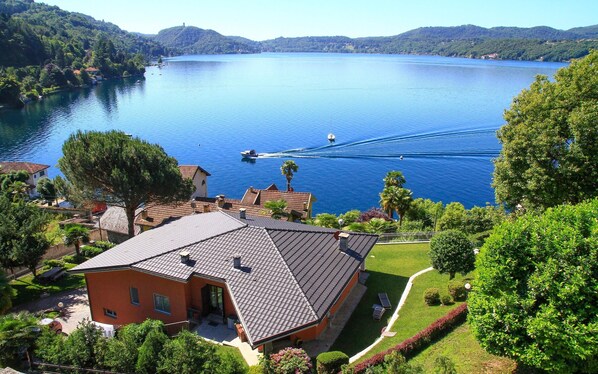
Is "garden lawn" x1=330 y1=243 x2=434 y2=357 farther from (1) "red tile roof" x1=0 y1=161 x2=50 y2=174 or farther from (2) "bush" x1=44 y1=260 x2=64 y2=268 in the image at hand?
(1) "red tile roof" x1=0 y1=161 x2=50 y2=174

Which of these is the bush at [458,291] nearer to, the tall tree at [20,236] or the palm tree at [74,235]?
the tall tree at [20,236]

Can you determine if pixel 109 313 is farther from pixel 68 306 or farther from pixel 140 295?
pixel 68 306

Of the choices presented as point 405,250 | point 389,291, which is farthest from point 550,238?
point 405,250

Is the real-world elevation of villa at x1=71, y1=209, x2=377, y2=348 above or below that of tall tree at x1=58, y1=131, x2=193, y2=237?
below

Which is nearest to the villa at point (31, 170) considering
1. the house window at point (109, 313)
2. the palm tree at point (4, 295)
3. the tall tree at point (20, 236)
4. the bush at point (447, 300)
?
the tall tree at point (20, 236)

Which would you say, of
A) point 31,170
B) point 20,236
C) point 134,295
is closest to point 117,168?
point 20,236

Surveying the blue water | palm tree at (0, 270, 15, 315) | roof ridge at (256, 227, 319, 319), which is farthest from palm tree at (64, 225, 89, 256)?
the blue water
